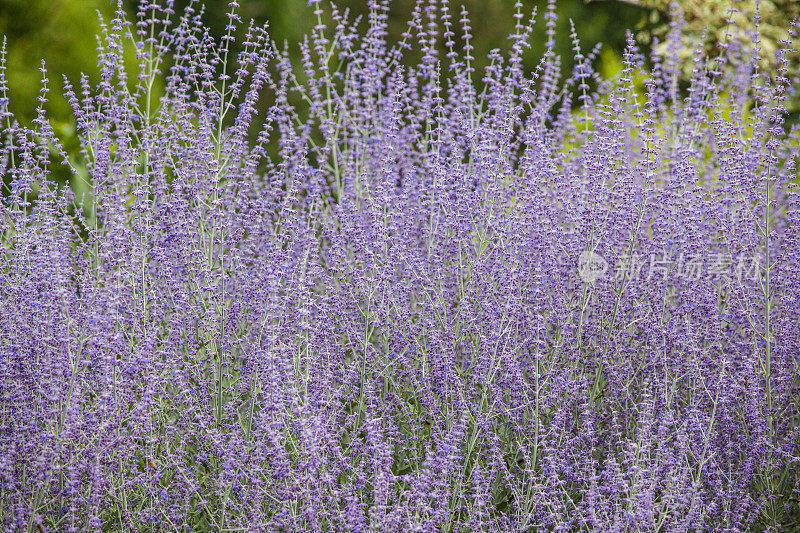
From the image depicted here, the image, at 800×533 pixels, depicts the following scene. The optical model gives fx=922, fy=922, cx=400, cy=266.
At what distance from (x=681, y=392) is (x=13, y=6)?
13.9 feet

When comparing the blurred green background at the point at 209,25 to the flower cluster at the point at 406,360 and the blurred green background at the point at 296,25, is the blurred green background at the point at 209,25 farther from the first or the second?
the flower cluster at the point at 406,360

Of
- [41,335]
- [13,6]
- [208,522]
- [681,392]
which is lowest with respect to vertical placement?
Answer: [208,522]

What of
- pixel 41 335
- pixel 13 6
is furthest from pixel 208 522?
pixel 13 6

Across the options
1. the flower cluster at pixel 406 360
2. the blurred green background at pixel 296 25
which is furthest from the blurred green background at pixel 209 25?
the flower cluster at pixel 406 360

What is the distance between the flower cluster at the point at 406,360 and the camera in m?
2.96

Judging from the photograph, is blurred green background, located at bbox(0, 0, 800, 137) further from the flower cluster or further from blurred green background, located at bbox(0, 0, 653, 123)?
the flower cluster

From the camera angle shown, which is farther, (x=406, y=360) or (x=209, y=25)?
(x=209, y=25)

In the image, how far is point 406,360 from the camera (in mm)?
3467

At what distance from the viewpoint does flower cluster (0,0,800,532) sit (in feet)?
9.70

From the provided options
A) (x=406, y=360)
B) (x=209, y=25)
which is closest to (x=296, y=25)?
(x=209, y=25)

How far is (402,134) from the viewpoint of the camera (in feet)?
16.3

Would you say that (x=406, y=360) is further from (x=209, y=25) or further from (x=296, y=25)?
(x=209, y=25)

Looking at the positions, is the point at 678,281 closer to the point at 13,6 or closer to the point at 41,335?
the point at 41,335

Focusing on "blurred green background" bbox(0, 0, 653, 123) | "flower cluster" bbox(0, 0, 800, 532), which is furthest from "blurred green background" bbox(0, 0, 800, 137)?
"flower cluster" bbox(0, 0, 800, 532)
